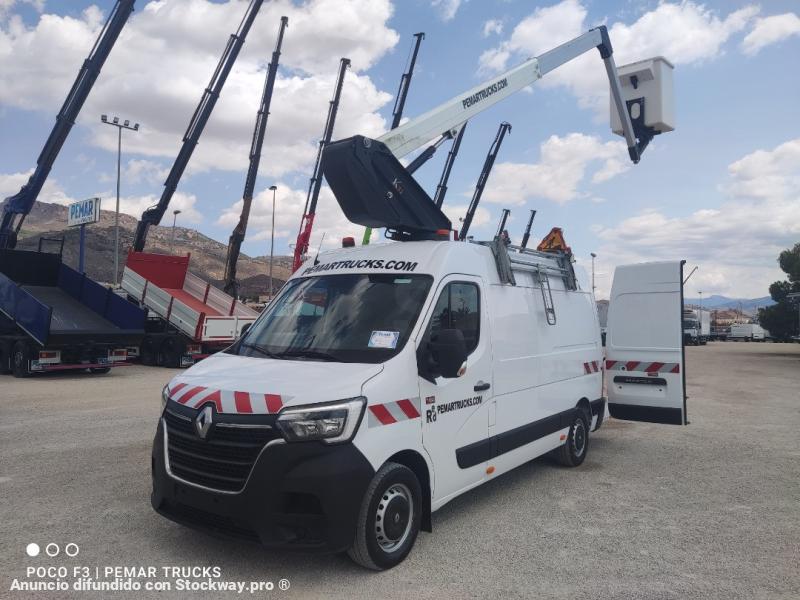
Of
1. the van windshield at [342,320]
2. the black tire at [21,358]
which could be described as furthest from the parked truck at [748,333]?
the van windshield at [342,320]

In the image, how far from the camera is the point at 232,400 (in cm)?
381

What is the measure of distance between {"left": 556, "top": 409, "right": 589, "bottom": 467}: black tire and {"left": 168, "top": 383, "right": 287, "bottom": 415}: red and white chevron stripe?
13.5ft

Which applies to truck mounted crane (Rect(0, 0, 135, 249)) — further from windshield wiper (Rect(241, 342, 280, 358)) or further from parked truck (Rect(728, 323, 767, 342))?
parked truck (Rect(728, 323, 767, 342))

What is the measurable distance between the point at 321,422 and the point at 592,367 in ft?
15.4

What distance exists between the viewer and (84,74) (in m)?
21.6

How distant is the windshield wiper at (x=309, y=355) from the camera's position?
4.30 meters

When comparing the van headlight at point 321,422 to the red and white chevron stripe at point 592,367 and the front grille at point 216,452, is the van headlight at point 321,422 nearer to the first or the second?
the front grille at point 216,452

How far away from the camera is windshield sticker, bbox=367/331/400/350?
14.1 ft

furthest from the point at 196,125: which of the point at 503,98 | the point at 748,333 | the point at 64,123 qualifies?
the point at 748,333

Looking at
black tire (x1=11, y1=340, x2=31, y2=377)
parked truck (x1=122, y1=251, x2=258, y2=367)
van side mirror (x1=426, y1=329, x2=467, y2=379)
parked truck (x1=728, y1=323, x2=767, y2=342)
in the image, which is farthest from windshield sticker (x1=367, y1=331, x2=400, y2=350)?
parked truck (x1=728, y1=323, x2=767, y2=342)

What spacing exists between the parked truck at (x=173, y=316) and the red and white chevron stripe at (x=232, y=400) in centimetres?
1409

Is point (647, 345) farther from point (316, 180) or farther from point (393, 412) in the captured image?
point (316, 180)

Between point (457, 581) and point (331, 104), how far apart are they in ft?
117

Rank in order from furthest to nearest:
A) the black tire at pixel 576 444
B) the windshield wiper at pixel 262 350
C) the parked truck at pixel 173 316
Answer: the parked truck at pixel 173 316, the black tire at pixel 576 444, the windshield wiper at pixel 262 350
